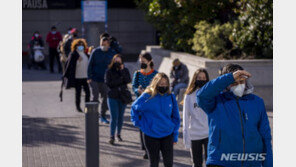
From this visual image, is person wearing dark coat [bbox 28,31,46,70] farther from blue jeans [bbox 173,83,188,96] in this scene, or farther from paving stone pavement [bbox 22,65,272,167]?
blue jeans [bbox 173,83,188,96]

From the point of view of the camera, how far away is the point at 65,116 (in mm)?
11688

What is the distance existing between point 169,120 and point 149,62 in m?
1.91

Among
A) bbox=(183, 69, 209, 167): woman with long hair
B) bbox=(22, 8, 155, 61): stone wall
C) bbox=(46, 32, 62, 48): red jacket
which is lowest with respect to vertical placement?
bbox=(183, 69, 209, 167): woman with long hair

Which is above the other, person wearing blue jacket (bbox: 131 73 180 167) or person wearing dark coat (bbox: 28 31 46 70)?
person wearing dark coat (bbox: 28 31 46 70)

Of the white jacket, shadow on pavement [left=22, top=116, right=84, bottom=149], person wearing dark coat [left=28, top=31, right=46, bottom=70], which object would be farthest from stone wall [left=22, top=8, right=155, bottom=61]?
the white jacket

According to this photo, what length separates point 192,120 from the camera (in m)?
6.30

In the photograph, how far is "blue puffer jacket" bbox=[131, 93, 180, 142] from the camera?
6164 millimetres

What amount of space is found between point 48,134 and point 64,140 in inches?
25.4

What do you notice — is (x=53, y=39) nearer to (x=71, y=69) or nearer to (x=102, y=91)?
(x=71, y=69)

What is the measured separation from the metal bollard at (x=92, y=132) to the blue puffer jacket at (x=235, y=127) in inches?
58.0

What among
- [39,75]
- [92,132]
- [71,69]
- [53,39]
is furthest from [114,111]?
[53,39]

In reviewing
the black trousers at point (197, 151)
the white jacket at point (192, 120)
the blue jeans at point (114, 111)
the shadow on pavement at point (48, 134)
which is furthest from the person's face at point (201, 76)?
the shadow on pavement at point (48, 134)

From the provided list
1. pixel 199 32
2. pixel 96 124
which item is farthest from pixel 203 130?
pixel 199 32

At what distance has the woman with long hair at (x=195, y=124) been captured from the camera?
6215mm
